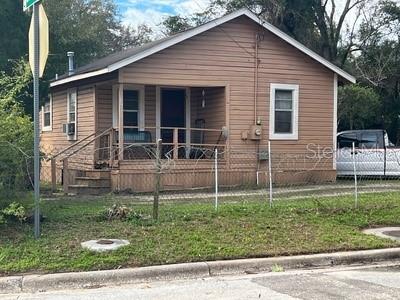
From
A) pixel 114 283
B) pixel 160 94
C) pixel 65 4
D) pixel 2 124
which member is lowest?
pixel 114 283

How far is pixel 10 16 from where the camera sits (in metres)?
15.9

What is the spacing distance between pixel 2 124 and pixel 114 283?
128 inches

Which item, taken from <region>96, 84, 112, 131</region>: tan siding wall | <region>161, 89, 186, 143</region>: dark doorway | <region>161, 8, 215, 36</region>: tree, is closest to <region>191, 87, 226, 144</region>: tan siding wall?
<region>161, 89, 186, 143</region>: dark doorway

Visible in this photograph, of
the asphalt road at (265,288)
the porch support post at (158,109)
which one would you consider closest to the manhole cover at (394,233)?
the asphalt road at (265,288)

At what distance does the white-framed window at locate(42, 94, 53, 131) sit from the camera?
21297 mm

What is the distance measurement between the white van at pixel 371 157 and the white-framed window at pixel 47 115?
10836mm

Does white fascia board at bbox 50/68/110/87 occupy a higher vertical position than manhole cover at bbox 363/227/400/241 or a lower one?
higher

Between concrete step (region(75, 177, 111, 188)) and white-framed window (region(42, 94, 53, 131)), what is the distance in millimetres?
6962

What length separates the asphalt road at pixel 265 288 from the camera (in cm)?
601

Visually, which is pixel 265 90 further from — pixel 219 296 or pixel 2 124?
pixel 219 296

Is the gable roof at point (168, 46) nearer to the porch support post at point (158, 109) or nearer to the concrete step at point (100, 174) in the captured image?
the porch support post at point (158, 109)

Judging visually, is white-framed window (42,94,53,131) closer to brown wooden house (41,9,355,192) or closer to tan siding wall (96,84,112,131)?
brown wooden house (41,9,355,192)

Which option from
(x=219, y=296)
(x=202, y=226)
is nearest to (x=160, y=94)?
(x=202, y=226)

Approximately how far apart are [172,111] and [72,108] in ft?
11.7
